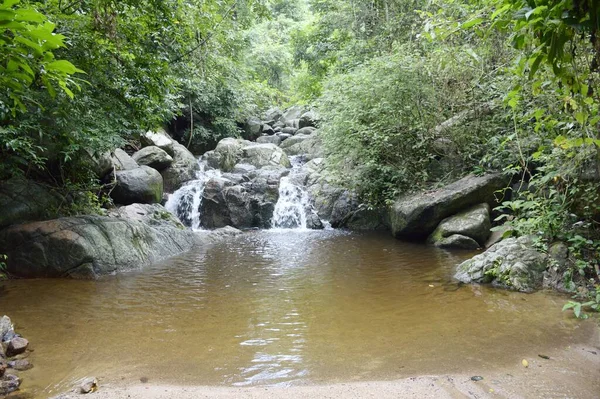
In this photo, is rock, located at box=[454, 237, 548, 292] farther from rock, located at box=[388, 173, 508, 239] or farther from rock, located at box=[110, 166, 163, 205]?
rock, located at box=[110, 166, 163, 205]

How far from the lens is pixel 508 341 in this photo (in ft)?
12.0

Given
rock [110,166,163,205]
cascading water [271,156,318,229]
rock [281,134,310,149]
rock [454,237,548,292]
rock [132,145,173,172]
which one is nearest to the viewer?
rock [454,237,548,292]

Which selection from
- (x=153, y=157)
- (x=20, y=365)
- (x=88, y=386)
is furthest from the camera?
(x=153, y=157)

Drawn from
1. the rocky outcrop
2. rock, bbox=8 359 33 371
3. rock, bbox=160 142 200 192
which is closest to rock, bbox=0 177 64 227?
the rocky outcrop

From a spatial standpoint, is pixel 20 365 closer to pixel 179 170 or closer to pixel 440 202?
pixel 440 202

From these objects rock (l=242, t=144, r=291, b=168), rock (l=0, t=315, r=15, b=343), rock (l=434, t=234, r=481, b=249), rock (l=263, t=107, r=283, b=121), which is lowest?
rock (l=434, t=234, r=481, b=249)

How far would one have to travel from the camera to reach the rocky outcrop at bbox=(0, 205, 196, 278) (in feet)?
21.1

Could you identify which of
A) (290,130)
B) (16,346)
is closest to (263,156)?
(290,130)

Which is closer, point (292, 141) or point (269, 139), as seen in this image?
point (292, 141)

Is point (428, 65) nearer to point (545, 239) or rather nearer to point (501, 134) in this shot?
point (501, 134)

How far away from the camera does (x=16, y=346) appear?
3545 millimetres

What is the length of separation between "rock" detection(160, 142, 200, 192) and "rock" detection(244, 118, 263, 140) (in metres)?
6.27

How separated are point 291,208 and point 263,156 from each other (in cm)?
423

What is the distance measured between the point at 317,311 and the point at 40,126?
526 cm
